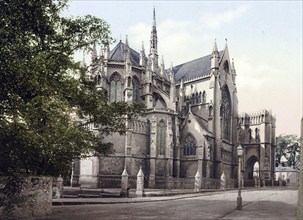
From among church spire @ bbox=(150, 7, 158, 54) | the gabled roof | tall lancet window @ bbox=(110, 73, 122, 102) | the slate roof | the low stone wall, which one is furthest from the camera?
church spire @ bbox=(150, 7, 158, 54)

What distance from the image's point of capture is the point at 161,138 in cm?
4244

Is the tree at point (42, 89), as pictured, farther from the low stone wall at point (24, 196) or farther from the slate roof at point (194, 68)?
the slate roof at point (194, 68)

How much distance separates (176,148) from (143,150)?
5.00 m

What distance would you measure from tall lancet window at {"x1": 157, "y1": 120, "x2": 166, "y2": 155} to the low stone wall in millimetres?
28709

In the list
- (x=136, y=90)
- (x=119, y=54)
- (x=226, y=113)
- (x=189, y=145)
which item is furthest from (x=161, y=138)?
(x=226, y=113)

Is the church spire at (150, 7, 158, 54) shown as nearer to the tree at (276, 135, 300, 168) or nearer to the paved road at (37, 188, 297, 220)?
the tree at (276, 135, 300, 168)

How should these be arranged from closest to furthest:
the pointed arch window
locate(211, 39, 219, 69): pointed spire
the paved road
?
the paved road, the pointed arch window, locate(211, 39, 219, 69): pointed spire

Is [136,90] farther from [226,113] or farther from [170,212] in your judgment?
[170,212]

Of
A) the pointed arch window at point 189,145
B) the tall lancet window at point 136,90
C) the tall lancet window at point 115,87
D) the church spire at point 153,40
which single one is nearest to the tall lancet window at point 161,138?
the pointed arch window at point 189,145

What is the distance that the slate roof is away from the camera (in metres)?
54.8

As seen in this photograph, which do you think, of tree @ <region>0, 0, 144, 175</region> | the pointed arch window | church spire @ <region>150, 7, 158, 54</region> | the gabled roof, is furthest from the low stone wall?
church spire @ <region>150, 7, 158, 54</region>

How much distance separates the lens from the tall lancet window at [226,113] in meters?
53.0

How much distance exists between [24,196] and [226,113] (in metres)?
44.6

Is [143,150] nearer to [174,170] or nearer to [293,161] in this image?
[174,170]
